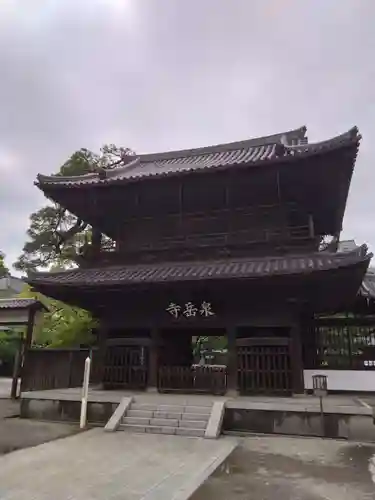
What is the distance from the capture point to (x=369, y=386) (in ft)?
39.4

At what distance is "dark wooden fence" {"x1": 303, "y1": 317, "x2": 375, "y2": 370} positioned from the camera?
12.6 meters

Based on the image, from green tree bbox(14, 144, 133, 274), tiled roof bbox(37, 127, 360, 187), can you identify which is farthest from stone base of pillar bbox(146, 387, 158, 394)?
green tree bbox(14, 144, 133, 274)

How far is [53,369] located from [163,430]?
6450mm

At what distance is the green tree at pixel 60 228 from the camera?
1033 inches

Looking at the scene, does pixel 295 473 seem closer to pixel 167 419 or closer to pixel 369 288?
pixel 167 419

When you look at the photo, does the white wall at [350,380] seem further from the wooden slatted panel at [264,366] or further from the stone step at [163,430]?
the stone step at [163,430]

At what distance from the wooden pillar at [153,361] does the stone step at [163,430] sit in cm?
225

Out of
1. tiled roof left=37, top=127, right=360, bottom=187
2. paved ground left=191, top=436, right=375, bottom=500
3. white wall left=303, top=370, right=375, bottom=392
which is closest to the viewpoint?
paved ground left=191, top=436, right=375, bottom=500

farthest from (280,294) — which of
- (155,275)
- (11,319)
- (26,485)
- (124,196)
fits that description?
(11,319)

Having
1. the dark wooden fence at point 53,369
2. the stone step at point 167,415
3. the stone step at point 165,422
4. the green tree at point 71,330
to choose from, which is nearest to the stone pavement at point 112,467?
the stone step at point 165,422

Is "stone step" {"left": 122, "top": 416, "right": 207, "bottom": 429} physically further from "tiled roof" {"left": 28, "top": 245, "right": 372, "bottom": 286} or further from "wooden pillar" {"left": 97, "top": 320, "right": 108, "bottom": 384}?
"tiled roof" {"left": 28, "top": 245, "right": 372, "bottom": 286}

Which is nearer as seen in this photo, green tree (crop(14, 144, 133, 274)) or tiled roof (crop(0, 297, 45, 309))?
tiled roof (crop(0, 297, 45, 309))

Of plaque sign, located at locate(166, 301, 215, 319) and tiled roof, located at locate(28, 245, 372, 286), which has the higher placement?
tiled roof, located at locate(28, 245, 372, 286)

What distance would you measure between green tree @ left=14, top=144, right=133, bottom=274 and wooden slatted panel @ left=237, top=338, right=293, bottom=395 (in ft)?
54.8
